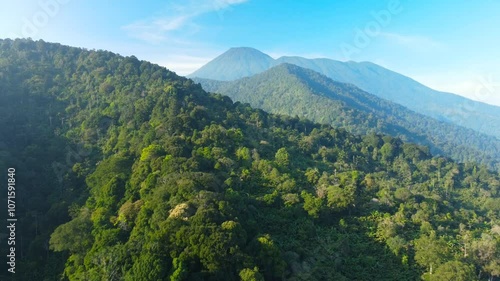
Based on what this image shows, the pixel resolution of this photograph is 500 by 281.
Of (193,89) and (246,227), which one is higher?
(193,89)

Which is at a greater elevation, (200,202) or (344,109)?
(344,109)

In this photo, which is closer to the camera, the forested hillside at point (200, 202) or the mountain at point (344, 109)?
the forested hillside at point (200, 202)

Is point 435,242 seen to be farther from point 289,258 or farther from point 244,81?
point 244,81

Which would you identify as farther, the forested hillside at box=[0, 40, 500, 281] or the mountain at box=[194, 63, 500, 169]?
the mountain at box=[194, 63, 500, 169]

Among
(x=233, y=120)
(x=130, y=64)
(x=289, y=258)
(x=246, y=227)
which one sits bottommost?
(x=289, y=258)

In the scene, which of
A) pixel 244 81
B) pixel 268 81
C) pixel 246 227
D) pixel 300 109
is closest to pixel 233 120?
pixel 246 227
